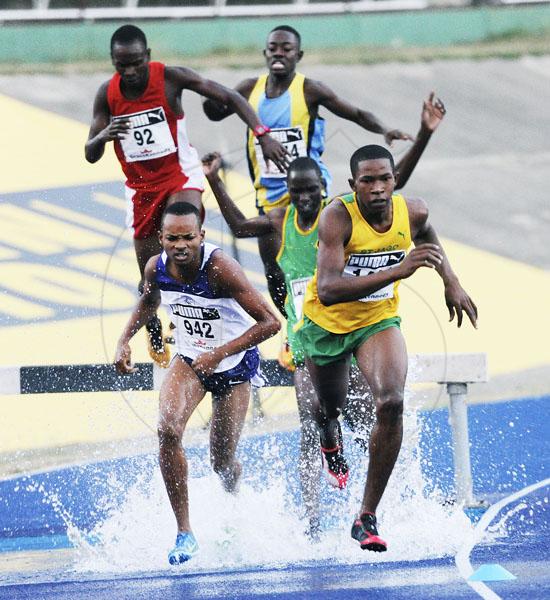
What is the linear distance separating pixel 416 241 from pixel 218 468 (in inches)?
74.3

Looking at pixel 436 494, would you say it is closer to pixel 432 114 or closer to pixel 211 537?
pixel 211 537

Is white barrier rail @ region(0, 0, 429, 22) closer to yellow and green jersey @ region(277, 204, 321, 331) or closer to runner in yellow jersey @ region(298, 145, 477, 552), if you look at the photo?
yellow and green jersey @ region(277, 204, 321, 331)

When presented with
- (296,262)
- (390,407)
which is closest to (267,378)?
(296,262)

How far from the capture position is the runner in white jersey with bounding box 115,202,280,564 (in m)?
7.36

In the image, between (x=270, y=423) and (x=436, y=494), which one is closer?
(x=436, y=494)

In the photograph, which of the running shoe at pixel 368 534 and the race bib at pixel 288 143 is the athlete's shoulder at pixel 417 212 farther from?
the race bib at pixel 288 143

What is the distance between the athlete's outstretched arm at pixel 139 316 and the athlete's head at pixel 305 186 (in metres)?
1.04

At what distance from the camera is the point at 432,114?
8227 mm

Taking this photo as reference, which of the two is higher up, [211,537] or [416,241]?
[416,241]

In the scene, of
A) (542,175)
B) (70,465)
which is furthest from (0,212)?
(542,175)

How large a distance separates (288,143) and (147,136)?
3.48 feet

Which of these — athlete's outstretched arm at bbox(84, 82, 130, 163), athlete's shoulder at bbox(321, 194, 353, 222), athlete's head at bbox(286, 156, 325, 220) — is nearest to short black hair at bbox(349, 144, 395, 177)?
athlete's shoulder at bbox(321, 194, 353, 222)

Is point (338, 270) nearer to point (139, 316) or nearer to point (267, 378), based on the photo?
point (139, 316)

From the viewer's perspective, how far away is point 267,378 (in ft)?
29.9
